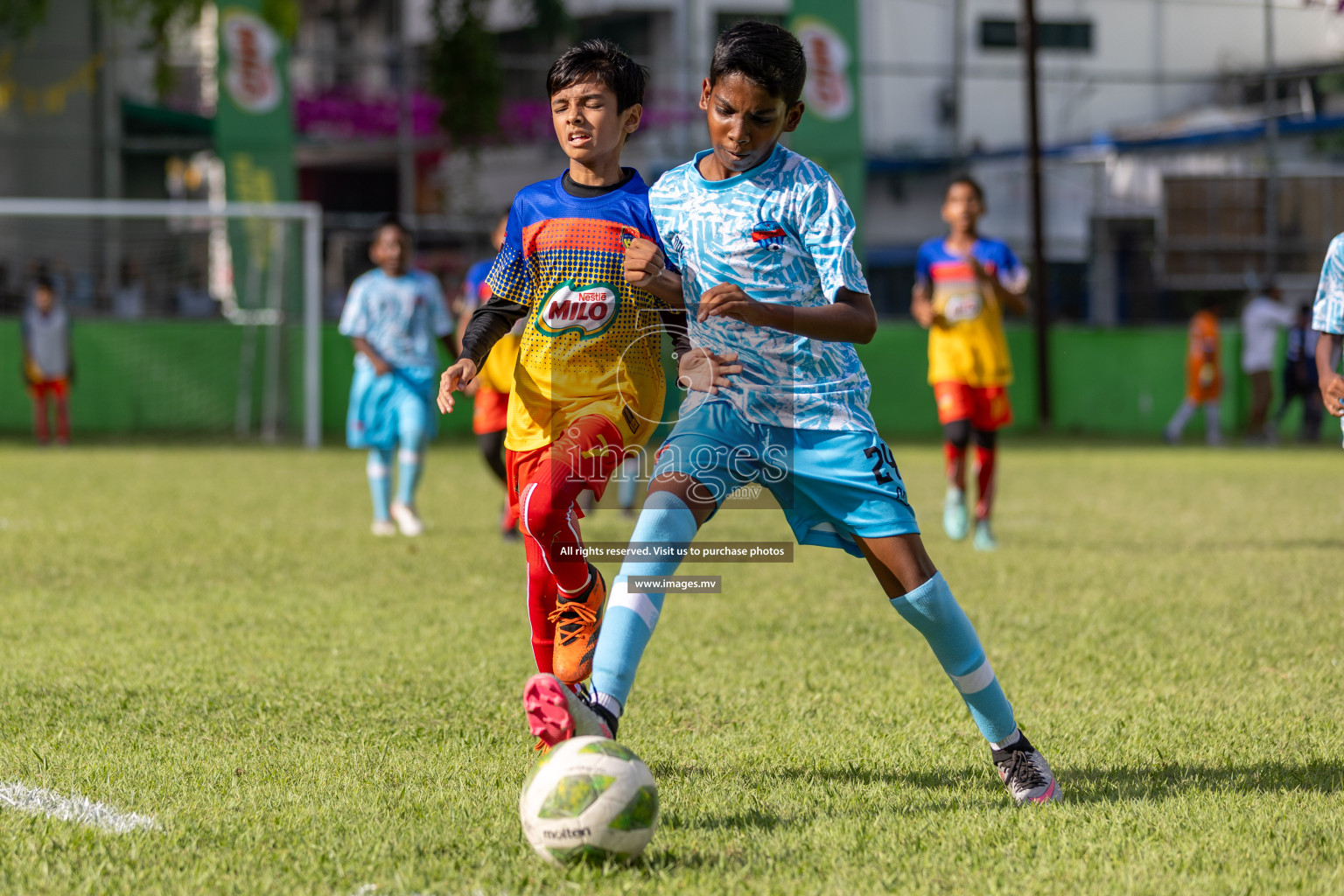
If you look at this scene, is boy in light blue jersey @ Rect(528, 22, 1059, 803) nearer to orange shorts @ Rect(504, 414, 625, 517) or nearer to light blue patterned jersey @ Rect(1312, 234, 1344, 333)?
orange shorts @ Rect(504, 414, 625, 517)

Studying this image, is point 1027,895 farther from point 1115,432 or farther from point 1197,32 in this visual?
point 1197,32

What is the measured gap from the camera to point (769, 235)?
11.4 ft

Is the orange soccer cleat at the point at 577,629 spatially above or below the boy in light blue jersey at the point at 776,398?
below

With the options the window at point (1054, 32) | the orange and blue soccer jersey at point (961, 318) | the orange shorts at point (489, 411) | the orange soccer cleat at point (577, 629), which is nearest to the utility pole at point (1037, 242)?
the window at point (1054, 32)

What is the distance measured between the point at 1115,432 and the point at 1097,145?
7.44 meters

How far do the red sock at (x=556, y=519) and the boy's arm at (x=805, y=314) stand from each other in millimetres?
735

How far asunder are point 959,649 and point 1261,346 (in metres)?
17.5

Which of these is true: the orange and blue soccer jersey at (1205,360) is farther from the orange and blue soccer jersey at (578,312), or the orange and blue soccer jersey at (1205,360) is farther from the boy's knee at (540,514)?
the boy's knee at (540,514)

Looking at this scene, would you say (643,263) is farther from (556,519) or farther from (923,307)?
(923,307)

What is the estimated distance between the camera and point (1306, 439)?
19.9 meters

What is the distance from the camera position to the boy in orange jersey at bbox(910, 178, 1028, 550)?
864 cm

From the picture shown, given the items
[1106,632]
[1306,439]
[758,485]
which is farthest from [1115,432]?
[758,485]

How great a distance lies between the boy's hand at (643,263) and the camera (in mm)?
3348

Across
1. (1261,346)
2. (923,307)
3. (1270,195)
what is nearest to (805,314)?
(923,307)
